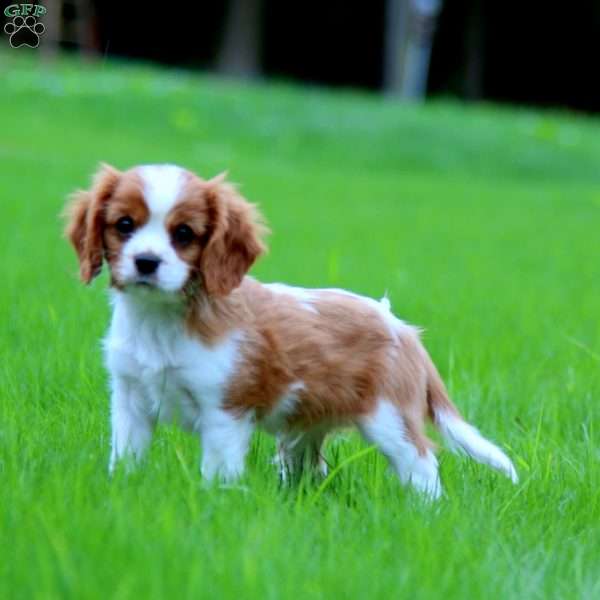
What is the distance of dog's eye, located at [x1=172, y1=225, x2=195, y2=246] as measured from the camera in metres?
4.09

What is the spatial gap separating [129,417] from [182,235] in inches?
23.6

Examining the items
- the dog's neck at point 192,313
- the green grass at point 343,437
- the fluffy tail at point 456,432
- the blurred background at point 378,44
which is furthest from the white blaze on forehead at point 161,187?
the blurred background at point 378,44

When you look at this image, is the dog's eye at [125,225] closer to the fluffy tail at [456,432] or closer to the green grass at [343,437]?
the green grass at [343,437]

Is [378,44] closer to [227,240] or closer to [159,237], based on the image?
[227,240]

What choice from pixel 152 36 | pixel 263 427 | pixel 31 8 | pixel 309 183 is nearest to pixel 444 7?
pixel 152 36

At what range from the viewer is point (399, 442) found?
434cm

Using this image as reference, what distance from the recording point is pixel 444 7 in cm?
4291

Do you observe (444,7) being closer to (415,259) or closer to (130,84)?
(130,84)

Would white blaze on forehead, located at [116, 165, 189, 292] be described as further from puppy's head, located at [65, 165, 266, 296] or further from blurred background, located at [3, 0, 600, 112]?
blurred background, located at [3, 0, 600, 112]

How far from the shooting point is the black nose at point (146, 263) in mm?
3920

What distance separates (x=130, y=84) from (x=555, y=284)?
1584 centimetres

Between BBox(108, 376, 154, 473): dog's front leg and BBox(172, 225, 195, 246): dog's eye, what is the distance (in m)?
0.47

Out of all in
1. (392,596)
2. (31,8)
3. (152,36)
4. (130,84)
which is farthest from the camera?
(152,36)

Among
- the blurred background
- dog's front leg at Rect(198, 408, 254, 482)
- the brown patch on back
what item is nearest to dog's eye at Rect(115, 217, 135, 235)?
the brown patch on back
